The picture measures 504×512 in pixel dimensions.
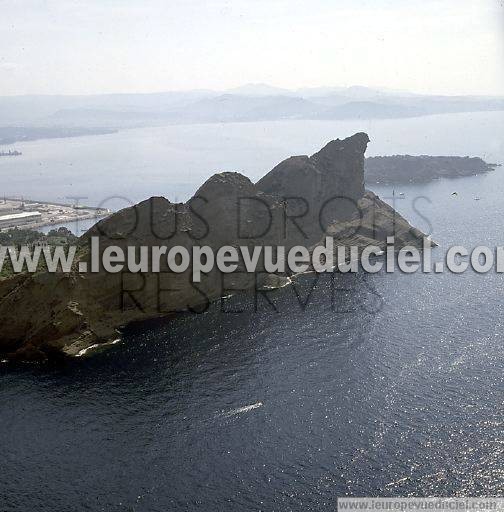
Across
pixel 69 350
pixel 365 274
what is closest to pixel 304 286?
pixel 365 274

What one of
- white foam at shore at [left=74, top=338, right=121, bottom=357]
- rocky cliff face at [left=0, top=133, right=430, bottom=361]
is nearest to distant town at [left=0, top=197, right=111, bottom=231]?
rocky cliff face at [left=0, top=133, right=430, bottom=361]

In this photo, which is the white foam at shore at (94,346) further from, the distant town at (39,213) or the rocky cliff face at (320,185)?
the distant town at (39,213)

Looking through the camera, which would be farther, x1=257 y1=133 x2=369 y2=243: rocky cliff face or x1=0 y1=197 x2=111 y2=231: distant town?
x1=0 y1=197 x2=111 y2=231: distant town

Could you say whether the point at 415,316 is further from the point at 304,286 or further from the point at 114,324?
the point at 114,324

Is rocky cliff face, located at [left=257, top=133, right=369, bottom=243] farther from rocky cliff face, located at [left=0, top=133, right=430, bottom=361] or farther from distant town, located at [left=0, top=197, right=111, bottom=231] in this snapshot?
distant town, located at [left=0, top=197, right=111, bottom=231]

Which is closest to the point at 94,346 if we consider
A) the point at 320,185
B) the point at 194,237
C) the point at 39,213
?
the point at 194,237

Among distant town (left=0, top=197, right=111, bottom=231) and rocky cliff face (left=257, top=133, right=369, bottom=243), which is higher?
rocky cliff face (left=257, top=133, right=369, bottom=243)

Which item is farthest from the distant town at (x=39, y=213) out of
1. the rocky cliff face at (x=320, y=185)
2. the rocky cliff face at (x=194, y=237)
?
the rocky cliff face at (x=194, y=237)
